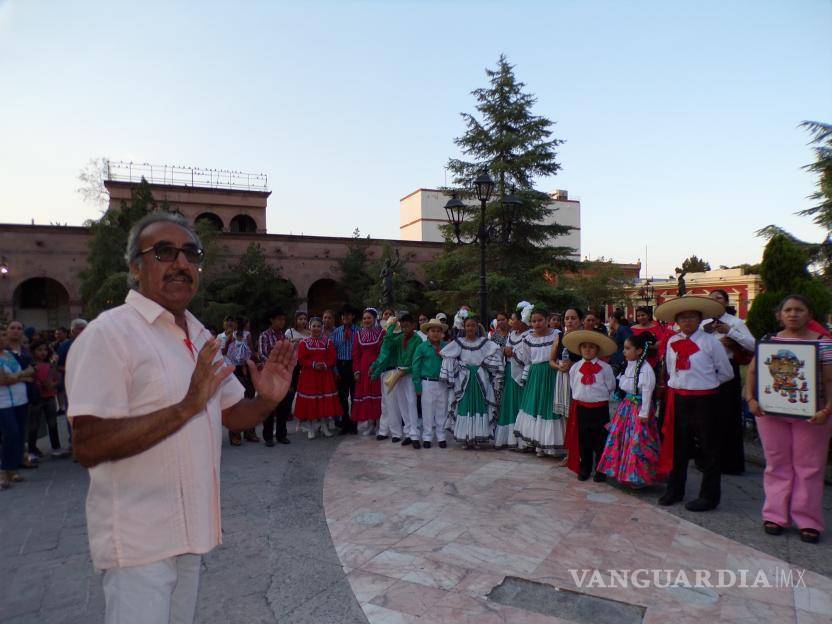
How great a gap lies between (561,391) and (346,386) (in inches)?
153

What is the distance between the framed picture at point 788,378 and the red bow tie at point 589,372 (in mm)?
1825

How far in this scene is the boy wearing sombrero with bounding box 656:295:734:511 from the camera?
207 inches

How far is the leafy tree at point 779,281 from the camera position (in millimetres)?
5883

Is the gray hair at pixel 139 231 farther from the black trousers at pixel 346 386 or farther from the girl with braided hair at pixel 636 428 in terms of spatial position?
the black trousers at pixel 346 386

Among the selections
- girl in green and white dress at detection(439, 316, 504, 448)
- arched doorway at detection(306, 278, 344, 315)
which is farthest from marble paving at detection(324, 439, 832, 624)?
arched doorway at detection(306, 278, 344, 315)

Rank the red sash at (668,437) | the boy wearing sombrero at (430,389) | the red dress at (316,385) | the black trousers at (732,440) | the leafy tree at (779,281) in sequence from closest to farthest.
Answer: the red sash at (668,437)
the leafy tree at (779,281)
the black trousers at (732,440)
the boy wearing sombrero at (430,389)
the red dress at (316,385)

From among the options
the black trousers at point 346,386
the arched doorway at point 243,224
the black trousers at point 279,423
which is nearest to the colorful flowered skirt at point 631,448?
the black trousers at point 346,386

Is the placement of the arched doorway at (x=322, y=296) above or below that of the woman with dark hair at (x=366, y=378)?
above

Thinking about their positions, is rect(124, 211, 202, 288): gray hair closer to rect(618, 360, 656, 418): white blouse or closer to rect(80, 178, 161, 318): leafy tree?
rect(618, 360, 656, 418): white blouse

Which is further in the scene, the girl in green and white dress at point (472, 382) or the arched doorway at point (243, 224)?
the arched doorway at point (243, 224)

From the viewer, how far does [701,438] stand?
532 centimetres

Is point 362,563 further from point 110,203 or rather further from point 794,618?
point 110,203

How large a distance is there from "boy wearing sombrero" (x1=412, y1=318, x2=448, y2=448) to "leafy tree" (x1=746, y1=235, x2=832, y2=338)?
4129 millimetres

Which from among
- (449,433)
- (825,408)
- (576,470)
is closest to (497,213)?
(449,433)
